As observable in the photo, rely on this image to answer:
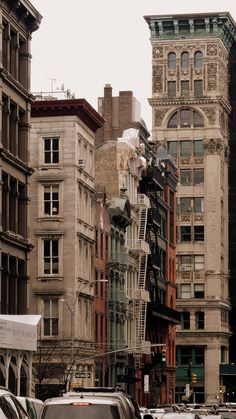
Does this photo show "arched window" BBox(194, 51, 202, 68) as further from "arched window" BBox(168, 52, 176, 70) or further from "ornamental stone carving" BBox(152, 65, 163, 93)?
"ornamental stone carving" BBox(152, 65, 163, 93)

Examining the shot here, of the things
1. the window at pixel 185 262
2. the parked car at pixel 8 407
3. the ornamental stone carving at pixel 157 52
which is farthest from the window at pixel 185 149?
the parked car at pixel 8 407

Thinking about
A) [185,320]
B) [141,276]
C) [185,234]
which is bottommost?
[185,320]

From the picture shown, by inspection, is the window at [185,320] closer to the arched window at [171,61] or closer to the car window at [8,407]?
the arched window at [171,61]

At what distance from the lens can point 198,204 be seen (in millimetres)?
165375

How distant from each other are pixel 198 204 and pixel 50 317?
74.1 m

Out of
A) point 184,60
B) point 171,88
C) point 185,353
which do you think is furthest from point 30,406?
point 184,60

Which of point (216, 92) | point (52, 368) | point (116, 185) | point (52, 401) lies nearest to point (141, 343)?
point (116, 185)

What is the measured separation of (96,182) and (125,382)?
1687 cm

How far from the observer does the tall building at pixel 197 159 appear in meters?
163

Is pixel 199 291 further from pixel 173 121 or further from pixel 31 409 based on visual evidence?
pixel 31 409

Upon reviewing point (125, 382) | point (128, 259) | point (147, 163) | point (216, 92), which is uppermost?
point (216, 92)

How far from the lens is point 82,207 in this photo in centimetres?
9719

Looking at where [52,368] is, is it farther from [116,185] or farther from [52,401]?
[52,401]

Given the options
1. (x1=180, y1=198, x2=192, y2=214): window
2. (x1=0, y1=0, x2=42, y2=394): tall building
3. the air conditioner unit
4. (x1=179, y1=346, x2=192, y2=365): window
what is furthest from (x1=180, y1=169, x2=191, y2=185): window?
(x1=0, y1=0, x2=42, y2=394): tall building
